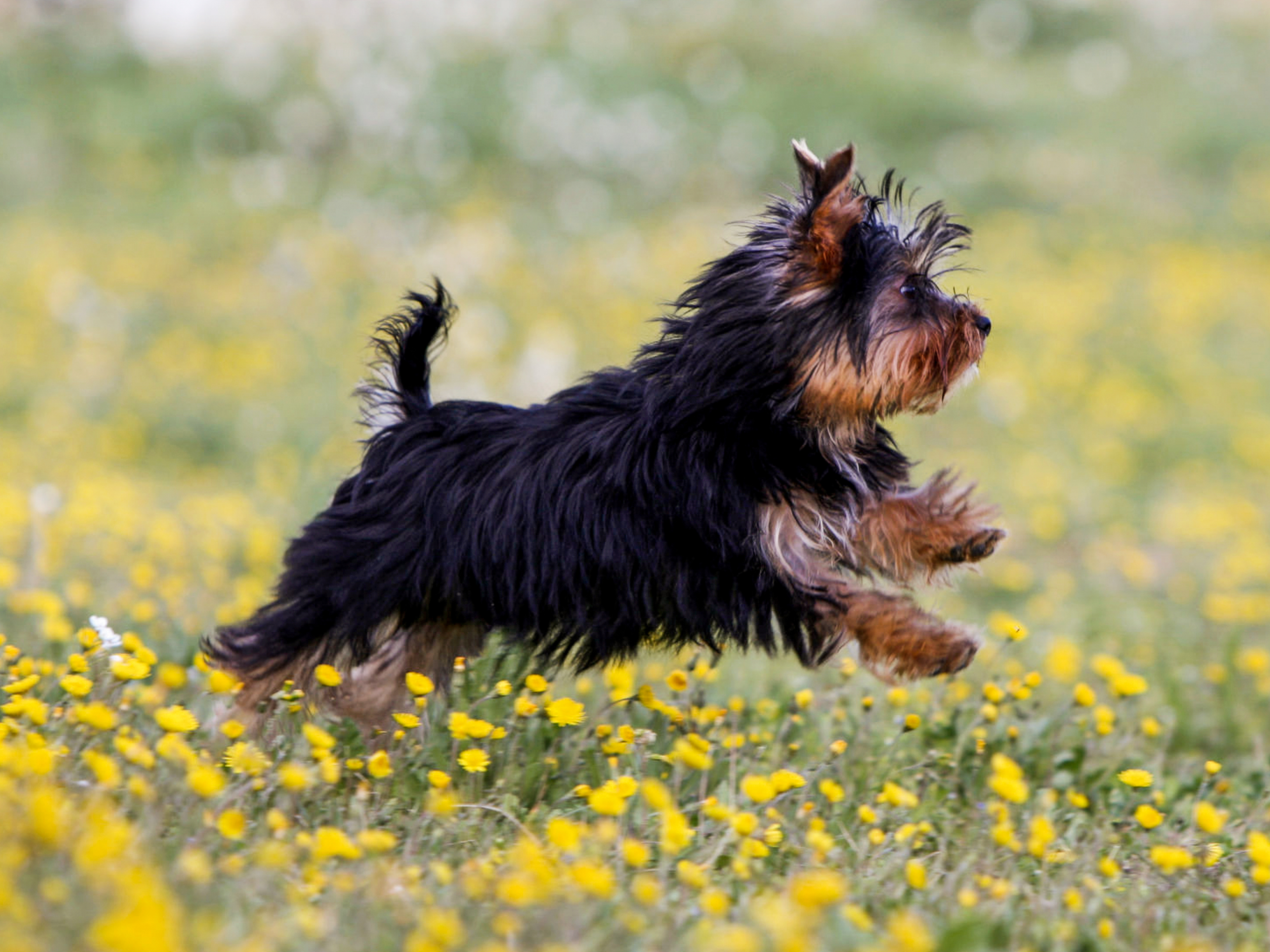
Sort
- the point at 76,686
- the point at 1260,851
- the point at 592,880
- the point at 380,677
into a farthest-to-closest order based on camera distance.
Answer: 1. the point at 380,677
2. the point at 76,686
3. the point at 1260,851
4. the point at 592,880

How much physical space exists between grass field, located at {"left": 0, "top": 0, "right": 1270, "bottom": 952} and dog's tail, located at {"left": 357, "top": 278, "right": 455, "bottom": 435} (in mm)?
769

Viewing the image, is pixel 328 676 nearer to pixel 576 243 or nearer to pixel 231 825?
pixel 231 825

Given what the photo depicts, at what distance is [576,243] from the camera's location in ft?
40.9

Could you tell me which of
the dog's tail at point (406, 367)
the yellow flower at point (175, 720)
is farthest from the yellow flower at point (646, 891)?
the dog's tail at point (406, 367)

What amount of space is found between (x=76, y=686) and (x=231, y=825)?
66cm

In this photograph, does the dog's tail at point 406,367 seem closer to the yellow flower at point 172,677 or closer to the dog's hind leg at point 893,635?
the yellow flower at point 172,677

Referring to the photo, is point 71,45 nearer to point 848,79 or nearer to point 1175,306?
point 848,79

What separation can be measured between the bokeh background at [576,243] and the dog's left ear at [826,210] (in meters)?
0.73

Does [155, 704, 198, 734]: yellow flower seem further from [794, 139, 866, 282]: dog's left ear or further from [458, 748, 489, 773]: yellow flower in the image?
[794, 139, 866, 282]: dog's left ear

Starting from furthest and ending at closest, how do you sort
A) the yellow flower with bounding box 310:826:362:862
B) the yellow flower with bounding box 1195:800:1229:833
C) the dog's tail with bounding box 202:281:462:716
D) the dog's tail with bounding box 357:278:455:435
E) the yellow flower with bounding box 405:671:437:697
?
the dog's tail with bounding box 357:278:455:435, the dog's tail with bounding box 202:281:462:716, the yellow flower with bounding box 405:671:437:697, the yellow flower with bounding box 1195:800:1229:833, the yellow flower with bounding box 310:826:362:862

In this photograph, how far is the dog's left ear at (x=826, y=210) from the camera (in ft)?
11.2

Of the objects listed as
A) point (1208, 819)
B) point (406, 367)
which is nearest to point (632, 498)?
point (406, 367)

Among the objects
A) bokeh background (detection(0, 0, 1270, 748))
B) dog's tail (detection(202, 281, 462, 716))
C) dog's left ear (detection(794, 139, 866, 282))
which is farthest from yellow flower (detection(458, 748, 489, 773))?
bokeh background (detection(0, 0, 1270, 748))

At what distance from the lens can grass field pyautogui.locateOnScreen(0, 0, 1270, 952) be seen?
8.96 feet
